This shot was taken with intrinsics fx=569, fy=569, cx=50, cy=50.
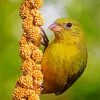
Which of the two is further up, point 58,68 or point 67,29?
point 67,29

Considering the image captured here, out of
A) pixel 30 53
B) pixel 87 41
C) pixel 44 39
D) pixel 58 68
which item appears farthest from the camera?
pixel 87 41

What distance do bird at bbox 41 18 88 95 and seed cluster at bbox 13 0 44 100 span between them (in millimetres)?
91

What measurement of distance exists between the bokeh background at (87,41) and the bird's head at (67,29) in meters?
1.10

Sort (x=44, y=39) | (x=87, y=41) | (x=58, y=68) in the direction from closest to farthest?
(x=44, y=39) < (x=58, y=68) < (x=87, y=41)

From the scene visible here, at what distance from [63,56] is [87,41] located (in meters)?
1.43

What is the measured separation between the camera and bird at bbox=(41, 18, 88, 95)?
1685 mm

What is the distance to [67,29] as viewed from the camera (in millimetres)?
1719

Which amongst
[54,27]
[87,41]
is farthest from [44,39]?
[87,41]

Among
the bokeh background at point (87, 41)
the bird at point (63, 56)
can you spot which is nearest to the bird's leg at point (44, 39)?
the bird at point (63, 56)

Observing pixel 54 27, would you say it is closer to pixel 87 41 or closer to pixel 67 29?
pixel 67 29

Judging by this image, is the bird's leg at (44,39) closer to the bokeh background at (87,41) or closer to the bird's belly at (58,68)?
the bird's belly at (58,68)

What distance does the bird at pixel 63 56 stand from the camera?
5.53 feet

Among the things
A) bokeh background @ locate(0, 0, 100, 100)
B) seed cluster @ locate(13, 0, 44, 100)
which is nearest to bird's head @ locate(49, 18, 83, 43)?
seed cluster @ locate(13, 0, 44, 100)

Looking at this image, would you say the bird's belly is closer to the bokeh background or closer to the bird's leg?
the bird's leg
